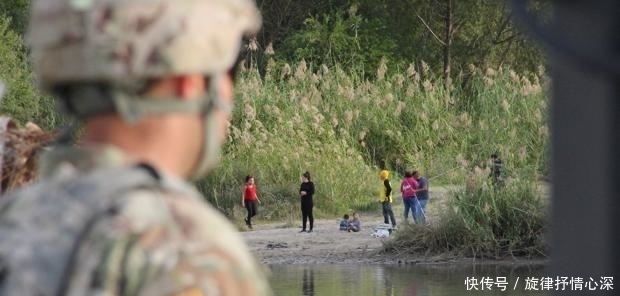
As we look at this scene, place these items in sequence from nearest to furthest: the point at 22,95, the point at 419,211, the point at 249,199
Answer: the point at 419,211 → the point at 249,199 → the point at 22,95

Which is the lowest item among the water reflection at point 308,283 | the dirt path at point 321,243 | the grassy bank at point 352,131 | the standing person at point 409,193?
the water reflection at point 308,283

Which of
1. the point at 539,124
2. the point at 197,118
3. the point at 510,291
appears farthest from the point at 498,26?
the point at 197,118

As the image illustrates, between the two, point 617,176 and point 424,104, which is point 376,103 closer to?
point 424,104

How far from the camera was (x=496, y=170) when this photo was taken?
25.9 meters

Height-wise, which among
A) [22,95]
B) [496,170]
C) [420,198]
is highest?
[22,95]

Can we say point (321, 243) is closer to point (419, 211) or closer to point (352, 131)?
point (419, 211)

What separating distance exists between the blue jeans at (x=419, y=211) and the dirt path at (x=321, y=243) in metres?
0.12

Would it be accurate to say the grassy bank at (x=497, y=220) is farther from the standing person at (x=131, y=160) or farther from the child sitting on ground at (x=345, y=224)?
the standing person at (x=131, y=160)

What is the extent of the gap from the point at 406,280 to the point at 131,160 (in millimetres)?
20713

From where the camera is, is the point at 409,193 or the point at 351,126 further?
the point at 351,126

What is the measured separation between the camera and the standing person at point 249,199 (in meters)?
30.5

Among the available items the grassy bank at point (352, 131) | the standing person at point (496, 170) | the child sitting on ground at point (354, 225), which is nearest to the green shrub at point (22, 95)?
the grassy bank at point (352, 131)

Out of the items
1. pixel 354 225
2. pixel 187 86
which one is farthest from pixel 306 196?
pixel 187 86

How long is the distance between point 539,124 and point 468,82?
26.0 feet
